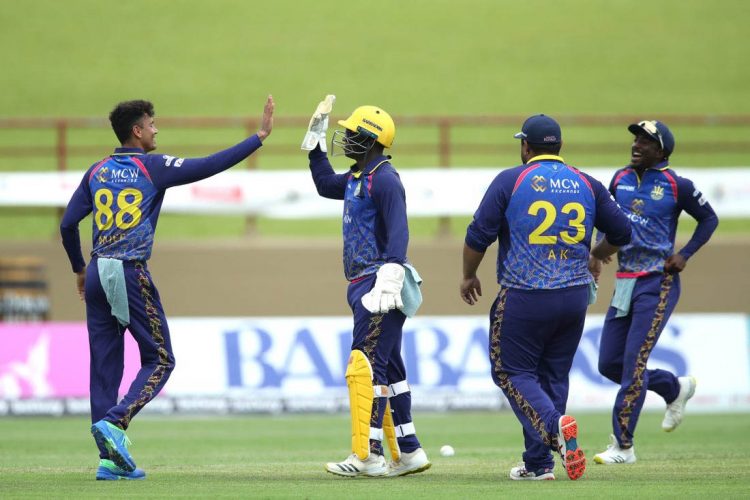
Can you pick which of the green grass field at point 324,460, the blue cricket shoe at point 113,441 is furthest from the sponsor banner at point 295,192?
the blue cricket shoe at point 113,441

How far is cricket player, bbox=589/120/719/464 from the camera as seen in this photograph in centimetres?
1062

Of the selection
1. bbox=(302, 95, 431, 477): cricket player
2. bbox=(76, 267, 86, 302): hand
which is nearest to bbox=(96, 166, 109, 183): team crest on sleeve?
bbox=(76, 267, 86, 302): hand

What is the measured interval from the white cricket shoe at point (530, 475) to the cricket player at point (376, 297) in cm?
68

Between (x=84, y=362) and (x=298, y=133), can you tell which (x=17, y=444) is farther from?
(x=298, y=133)

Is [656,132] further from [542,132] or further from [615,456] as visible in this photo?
[615,456]

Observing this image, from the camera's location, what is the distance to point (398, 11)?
39.8 metres

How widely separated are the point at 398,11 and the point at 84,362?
25128 mm

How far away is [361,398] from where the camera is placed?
29.2 ft

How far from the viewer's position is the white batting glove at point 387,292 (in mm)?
8742

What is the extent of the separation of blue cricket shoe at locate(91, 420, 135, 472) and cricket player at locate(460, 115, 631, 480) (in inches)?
97.5

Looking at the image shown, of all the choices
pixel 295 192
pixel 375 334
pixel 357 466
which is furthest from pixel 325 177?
pixel 295 192

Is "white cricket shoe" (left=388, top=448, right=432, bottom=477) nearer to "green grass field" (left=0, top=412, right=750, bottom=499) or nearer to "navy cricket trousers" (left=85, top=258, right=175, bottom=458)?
"green grass field" (left=0, top=412, right=750, bottom=499)

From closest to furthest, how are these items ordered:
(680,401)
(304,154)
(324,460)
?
(324,460), (680,401), (304,154)

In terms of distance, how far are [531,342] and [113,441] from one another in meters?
2.82
